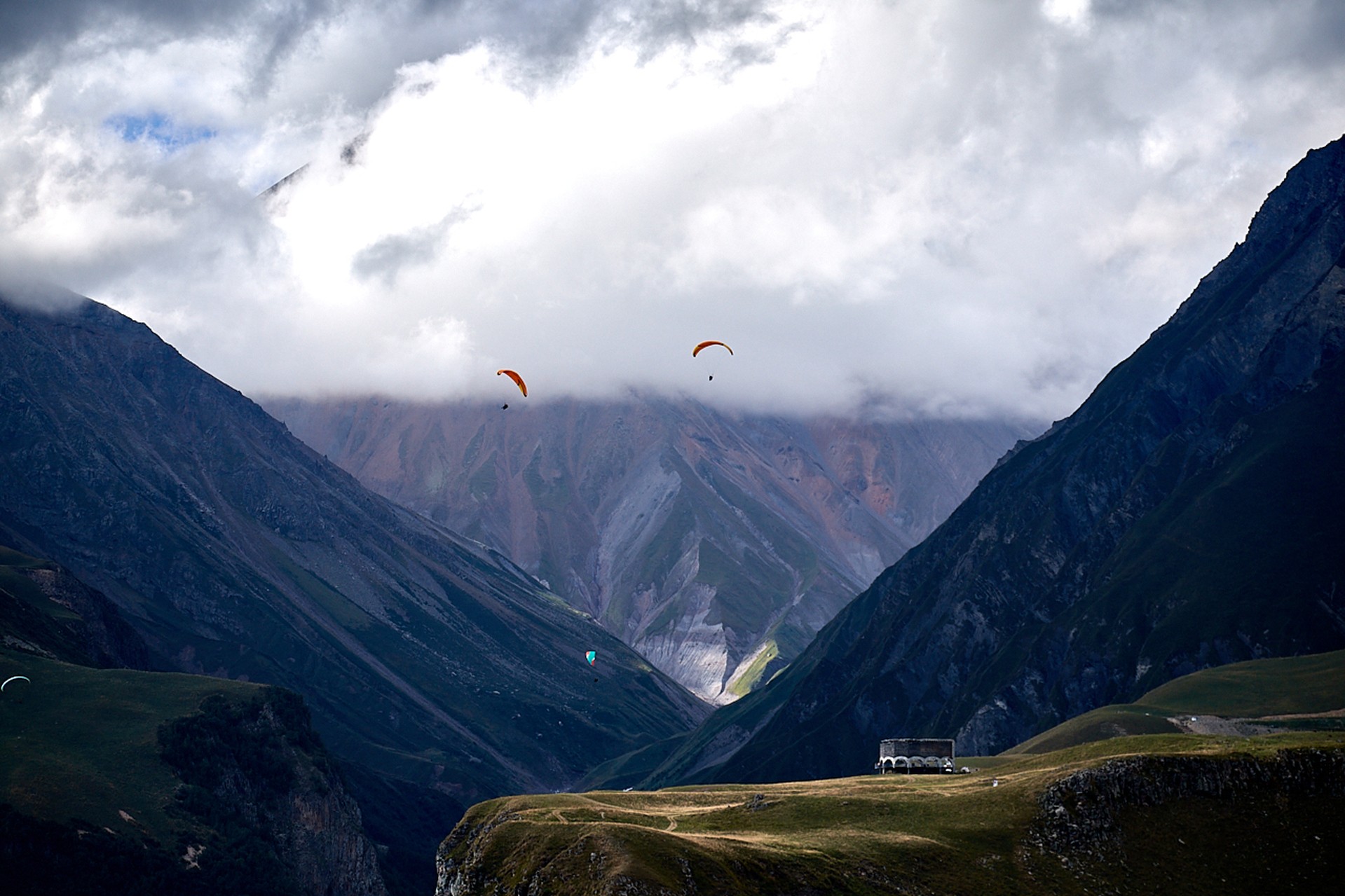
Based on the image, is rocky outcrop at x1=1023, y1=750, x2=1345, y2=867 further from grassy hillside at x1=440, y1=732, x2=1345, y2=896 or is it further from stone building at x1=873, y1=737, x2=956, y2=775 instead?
stone building at x1=873, y1=737, x2=956, y2=775

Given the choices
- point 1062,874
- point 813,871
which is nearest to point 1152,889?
point 1062,874

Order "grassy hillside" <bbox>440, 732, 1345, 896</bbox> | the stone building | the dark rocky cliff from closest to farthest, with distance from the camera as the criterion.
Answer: "grassy hillside" <bbox>440, 732, 1345, 896</bbox>, the dark rocky cliff, the stone building

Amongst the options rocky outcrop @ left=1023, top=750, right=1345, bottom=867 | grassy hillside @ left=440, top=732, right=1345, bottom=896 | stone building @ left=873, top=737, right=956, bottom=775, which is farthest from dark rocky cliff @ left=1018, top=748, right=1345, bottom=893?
stone building @ left=873, top=737, right=956, bottom=775

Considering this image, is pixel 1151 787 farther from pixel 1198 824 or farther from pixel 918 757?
pixel 918 757

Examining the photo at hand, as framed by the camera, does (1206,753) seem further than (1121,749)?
No

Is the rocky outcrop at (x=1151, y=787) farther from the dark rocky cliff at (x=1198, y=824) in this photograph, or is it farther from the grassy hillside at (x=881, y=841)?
the grassy hillside at (x=881, y=841)

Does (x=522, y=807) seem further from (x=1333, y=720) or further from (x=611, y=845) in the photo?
(x=1333, y=720)

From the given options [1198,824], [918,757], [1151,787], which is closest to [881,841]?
[1151,787]

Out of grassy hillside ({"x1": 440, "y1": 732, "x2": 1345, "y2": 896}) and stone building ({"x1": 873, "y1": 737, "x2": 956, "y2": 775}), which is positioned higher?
stone building ({"x1": 873, "y1": 737, "x2": 956, "y2": 775})
